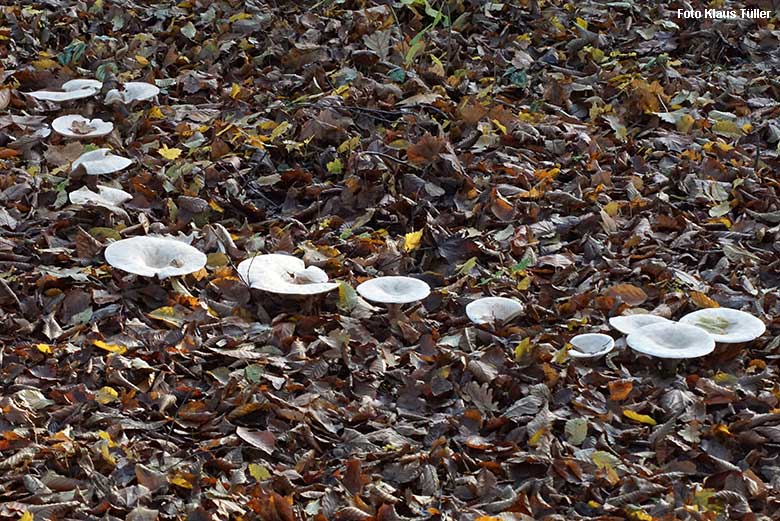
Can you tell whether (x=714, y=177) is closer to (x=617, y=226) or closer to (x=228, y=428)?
(x=617, y=226)

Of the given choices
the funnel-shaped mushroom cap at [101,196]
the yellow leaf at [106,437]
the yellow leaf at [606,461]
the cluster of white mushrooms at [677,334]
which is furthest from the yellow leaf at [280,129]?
the yellow leaf at [606,461]

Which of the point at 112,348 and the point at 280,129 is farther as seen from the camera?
the point at 280,129

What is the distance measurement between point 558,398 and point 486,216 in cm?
137

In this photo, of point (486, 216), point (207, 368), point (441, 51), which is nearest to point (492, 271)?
point (486, 216)

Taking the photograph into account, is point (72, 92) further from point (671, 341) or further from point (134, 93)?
point (671, 341)

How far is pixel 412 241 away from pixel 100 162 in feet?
5.16

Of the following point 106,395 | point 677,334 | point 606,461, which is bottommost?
point 106,395

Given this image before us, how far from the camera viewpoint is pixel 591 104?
5.68 meters

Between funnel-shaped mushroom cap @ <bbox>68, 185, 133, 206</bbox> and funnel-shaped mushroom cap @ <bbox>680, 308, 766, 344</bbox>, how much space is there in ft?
8.30

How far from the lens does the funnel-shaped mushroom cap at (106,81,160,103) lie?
216 inches

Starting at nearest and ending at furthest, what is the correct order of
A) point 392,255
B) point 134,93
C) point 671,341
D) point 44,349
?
point 671,341 < point 44,349 < point 392,255 < point 134,93

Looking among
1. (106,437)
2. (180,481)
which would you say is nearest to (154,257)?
(106,437)

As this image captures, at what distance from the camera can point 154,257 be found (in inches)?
153

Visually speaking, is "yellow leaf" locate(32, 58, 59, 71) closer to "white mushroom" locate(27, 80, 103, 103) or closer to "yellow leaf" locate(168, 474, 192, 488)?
"white mushroom" locate(27, 80, 103, 103)
